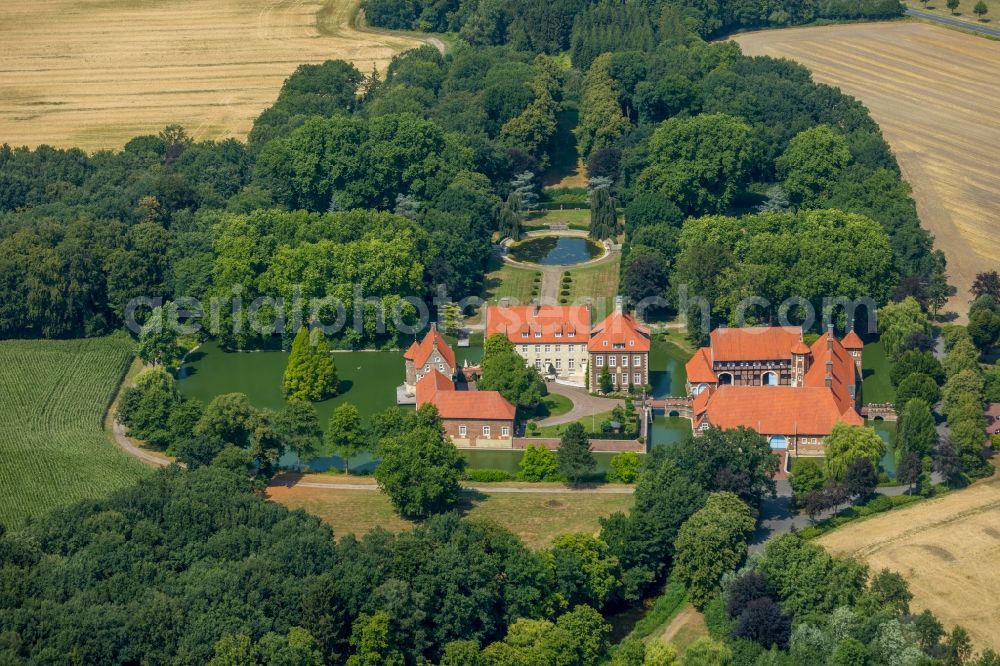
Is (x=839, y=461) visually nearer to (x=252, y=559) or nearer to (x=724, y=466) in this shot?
(x=724, y=466)

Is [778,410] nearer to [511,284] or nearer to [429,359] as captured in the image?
[429,359]

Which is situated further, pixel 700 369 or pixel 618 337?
pixel 618 337

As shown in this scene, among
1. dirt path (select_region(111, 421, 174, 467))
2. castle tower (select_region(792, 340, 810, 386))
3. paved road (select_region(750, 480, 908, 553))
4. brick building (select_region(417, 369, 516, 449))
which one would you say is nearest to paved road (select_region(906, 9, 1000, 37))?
castle tower (select_region(792, 340, 810, 386))

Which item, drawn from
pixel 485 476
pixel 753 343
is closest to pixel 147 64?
pixel 753 343

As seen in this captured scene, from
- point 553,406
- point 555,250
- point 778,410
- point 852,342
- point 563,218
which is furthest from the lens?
point 563,218

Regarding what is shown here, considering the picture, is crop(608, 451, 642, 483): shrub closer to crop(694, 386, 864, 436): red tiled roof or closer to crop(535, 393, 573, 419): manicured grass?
crop(694, 386, 864, 436): red tiled roof

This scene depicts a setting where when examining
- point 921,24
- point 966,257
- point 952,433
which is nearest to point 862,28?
point 921,24
